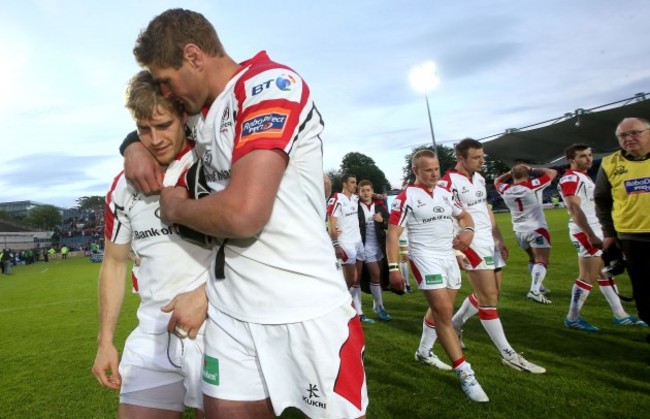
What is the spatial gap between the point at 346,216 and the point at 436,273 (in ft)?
13.5

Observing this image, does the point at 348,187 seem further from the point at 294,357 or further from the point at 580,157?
the point at 294,357

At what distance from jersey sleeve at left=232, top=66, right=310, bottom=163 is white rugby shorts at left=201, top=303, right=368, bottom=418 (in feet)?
2.15

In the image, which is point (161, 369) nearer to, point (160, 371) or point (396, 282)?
point (160, 371)

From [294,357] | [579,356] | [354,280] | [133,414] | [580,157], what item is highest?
[580,157]

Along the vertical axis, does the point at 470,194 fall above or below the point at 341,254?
above

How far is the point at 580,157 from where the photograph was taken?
7.14m

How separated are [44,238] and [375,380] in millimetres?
89834

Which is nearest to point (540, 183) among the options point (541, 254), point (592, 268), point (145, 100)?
point (541, 254)

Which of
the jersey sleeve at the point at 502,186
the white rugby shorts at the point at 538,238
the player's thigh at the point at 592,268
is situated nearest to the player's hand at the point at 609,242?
the player's thigh at the point at 592,268

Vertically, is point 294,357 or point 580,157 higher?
point 580,157

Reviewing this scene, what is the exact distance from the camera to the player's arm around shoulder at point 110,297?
239 centimetres

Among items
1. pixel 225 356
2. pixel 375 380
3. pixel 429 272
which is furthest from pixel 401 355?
pixel 225 356

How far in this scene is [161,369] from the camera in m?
2.31

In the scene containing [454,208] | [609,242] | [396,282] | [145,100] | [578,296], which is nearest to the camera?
[145,100]
